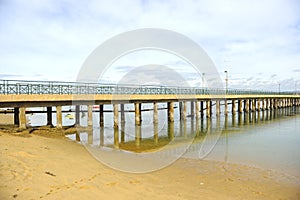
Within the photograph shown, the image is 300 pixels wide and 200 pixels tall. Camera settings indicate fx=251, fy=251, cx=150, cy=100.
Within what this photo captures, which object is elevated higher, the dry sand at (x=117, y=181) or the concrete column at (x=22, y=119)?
the concrete column at (x=22, y=119)

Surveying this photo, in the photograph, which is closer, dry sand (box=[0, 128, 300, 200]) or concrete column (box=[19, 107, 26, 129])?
dry sand (box=[0, 128, 300, 200])

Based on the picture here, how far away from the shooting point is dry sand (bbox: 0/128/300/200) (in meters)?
6.36

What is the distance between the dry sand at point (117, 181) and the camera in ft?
20.9

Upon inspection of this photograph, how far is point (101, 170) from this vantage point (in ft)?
29.0

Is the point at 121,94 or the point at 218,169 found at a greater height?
the point at 121,94

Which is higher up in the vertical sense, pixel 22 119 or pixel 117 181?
pixel 22 119

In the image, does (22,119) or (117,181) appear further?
(22,119)

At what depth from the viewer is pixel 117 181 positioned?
304 inches

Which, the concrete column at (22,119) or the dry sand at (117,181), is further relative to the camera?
the concrete column at (22,119)

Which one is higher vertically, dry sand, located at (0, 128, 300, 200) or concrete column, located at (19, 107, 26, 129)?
concrete column, located at (19, 107, 26, 129)

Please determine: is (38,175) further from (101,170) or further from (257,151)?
(257,151)

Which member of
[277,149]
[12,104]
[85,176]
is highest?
[12,104]

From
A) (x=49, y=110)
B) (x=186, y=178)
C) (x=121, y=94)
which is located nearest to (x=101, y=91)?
(x=121, y=94)

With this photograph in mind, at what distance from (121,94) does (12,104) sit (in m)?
10.4
